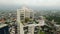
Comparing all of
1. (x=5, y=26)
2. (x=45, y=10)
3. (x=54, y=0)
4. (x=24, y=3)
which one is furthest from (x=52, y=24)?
(x=5, y=26)

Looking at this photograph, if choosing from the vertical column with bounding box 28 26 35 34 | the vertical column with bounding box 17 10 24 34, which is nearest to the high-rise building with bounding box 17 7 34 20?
the vertical column with bounding box 17 10 24 34

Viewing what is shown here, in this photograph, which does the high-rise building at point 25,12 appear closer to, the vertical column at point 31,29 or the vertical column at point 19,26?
the vertical column at point 19,26

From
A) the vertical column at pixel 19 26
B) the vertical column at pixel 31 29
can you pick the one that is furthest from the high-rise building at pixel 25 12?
the vertical column at pixel 31 29

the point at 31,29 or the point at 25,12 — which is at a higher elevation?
the point at 25,12

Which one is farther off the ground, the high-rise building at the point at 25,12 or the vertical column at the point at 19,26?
the high-rise building at the point at 25,12

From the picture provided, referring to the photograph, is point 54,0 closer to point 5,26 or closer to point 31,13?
point 31,13

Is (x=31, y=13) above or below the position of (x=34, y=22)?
above

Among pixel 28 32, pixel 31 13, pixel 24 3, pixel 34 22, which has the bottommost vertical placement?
pixel 28 32

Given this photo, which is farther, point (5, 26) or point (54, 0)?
point (54, 0)

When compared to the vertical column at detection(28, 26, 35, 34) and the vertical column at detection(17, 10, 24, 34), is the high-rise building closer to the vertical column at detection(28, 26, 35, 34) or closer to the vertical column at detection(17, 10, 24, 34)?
the vertical column at detection(17, 10, 24, 34)

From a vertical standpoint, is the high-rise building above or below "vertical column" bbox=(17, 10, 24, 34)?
above
